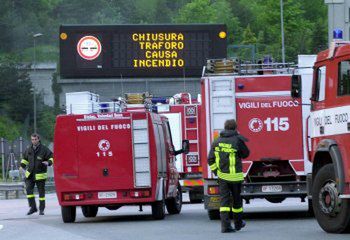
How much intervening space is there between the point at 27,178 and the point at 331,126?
35.0 feet

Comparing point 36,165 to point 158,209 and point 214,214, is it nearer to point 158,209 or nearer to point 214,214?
point 158,209

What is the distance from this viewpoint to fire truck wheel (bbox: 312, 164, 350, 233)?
1689cm

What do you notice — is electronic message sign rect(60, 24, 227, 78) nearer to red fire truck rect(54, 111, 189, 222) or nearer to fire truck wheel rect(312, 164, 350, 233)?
red fire truck rect(54, 111, 189, 222)

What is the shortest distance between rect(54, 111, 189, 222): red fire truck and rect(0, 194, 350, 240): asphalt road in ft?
1.63

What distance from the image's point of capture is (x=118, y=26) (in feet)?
143

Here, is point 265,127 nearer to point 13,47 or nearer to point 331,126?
point 331,126

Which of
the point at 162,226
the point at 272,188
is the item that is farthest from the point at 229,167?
the point at 272,188

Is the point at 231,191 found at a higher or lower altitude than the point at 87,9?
lower

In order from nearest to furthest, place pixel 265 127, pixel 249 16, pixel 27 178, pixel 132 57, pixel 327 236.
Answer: pixel 327 236
pixel 265 127
pixel 27 178
pixel 132 57
pixel 249 16

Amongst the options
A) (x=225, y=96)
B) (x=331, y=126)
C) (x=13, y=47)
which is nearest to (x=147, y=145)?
(x=225, y=96)

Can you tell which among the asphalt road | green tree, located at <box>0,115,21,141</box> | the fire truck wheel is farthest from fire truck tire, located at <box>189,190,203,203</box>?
green tree, located at <box>0,115,21,141</box>

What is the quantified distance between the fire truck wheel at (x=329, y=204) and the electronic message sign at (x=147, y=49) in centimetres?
2564

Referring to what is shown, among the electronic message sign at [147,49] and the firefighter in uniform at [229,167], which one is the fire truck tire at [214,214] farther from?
the electronic message sign at [147,49]

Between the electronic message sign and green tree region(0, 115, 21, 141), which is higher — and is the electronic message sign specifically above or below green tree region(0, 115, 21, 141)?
above
